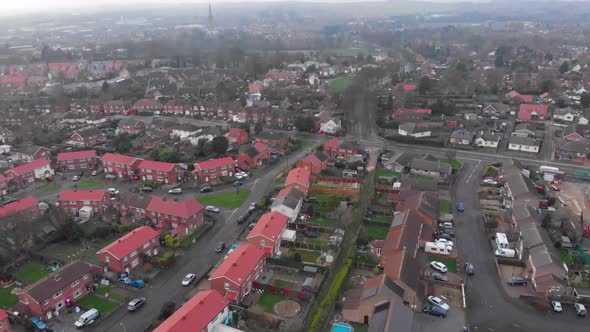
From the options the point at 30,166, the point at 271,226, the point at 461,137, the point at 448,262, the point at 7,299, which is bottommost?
the point at 7,299

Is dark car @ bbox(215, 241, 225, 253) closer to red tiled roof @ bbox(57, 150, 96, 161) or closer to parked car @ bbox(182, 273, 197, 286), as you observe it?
parked car @ bbox(182, 273, 197, 286)

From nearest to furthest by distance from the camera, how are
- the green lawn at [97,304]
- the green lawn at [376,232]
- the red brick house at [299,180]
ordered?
the green lawn at [97,304] < the green lawn at [376,232] < the red brick house at [299,180]

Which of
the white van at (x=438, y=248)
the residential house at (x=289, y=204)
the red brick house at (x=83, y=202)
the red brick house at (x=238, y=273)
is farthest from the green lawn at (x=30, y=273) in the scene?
the white van at (x=438, y=248)

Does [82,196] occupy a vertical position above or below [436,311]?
above

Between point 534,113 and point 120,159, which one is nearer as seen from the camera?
point 120,159

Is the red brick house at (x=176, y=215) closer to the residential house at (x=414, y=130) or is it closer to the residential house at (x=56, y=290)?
the residential house at (x=56, y=290)

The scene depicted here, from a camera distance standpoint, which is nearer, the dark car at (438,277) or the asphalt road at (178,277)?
the asphalt road at (178,277)

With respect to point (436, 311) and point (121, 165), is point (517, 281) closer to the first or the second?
point (436, 311)

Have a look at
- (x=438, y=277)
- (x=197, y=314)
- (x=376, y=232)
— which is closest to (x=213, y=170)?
(x=376, y=232)
